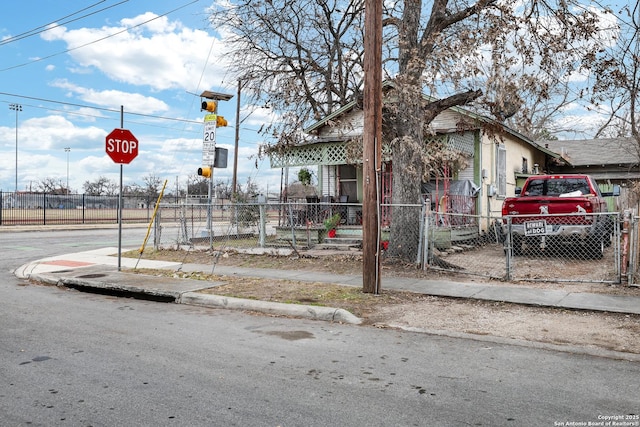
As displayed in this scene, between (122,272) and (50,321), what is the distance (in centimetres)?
442

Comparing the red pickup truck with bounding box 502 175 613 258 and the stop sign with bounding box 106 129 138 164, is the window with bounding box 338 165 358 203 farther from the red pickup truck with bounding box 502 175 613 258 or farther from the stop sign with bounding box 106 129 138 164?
the stop sign with bounding box 106 129 138 164

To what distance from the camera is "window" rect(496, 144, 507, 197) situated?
18172 mm

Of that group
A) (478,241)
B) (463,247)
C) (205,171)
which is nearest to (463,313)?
(463,247)

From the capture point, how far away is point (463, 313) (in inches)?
285

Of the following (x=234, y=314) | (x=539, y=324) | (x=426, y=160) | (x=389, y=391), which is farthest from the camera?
(x=426, y=160)

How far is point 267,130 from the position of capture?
53.6 feet

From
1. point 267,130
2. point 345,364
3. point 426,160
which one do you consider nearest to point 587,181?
point 426,160

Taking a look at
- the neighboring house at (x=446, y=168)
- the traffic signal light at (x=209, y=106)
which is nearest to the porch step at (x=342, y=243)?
the neighboring house at (x=446, y=168)

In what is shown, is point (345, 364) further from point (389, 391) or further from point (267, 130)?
point (267, 130)

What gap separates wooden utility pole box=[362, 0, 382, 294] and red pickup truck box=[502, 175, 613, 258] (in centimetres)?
374

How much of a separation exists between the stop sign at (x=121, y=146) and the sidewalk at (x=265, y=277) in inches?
98.3

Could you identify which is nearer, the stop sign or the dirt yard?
the dirt yard

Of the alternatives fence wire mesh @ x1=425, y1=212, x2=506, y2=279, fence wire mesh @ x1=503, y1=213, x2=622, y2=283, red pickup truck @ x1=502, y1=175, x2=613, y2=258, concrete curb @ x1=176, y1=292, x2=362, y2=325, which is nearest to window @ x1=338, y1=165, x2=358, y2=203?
fence wire mesh @ x1=425, y1=212, x2=506, y2=279

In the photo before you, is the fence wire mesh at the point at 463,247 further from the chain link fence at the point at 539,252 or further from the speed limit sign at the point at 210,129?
the speed limit sign at the point at 210,129
